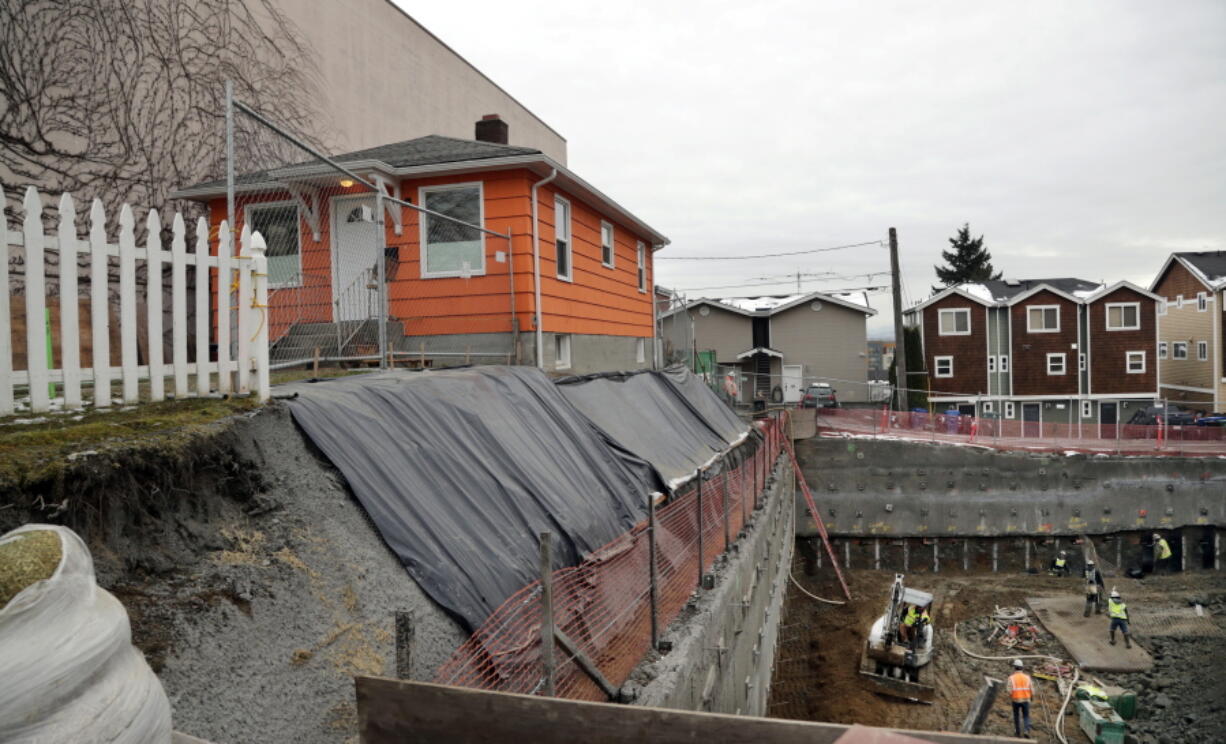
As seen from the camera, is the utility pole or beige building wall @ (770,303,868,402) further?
beige building wall @ (770,303,868,402)

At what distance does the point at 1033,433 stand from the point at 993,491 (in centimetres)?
306

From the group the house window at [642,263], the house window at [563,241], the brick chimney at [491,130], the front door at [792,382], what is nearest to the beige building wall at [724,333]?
the front door at [792,382]

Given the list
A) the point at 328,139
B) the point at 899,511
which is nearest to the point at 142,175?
the point at 328,139

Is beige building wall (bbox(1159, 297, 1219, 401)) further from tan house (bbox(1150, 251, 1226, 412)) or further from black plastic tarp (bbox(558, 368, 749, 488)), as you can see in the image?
black plastic tarp (bbox(558, 368, 749, 488))

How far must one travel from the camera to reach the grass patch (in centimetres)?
307

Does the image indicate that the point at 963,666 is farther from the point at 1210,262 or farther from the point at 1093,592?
the point at 1210,262

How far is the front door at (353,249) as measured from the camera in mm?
11273

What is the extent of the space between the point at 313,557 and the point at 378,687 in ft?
6.88

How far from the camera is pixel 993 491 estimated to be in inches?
945

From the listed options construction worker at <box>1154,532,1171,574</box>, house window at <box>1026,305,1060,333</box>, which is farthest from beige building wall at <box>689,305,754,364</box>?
construction worker at <box>1154,532,1171,574</box>

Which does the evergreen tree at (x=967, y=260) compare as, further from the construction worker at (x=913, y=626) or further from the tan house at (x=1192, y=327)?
the construction worker at (x=913, y=626)

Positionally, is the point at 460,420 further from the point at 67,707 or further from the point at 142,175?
the point at 142,175

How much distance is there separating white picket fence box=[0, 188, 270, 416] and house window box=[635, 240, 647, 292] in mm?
14808

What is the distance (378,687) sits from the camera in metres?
2.22
